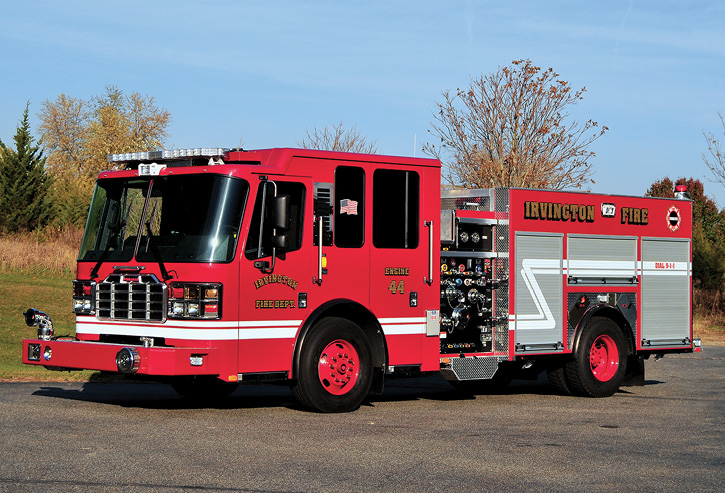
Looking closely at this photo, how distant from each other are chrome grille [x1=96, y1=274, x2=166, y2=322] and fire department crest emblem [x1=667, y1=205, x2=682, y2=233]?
8161mm

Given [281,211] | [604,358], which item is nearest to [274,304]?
[281,211]

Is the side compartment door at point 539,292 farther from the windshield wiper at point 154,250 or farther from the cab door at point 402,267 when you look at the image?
the windshield wiper at point 154,250

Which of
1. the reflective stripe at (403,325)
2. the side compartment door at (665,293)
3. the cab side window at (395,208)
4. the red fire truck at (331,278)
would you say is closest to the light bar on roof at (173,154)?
the red fire truck at (331,278)

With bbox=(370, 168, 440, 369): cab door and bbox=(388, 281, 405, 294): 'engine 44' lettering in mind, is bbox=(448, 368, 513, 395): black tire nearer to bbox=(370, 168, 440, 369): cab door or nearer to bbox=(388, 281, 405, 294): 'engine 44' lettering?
bbox=(370, 168, 440, 369): cab door

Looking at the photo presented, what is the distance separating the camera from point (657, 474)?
823 centimetres

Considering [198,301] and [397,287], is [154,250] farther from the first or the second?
[397,287]

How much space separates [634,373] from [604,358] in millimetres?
721

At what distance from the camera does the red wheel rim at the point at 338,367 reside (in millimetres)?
11648

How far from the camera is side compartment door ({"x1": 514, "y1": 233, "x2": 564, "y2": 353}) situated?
1369 cm

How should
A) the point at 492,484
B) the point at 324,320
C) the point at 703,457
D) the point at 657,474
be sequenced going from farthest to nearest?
the point at 324,320 → the point at 703,457 → the point at 657,474 → the point at 492,484

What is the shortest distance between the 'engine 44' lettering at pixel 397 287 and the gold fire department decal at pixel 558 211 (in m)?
2.34

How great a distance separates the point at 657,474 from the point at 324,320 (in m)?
4.52

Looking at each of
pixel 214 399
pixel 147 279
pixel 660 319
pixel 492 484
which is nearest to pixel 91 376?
pixel 214 399

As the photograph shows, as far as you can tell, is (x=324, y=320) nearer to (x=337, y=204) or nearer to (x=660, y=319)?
(x=337, y=204)
